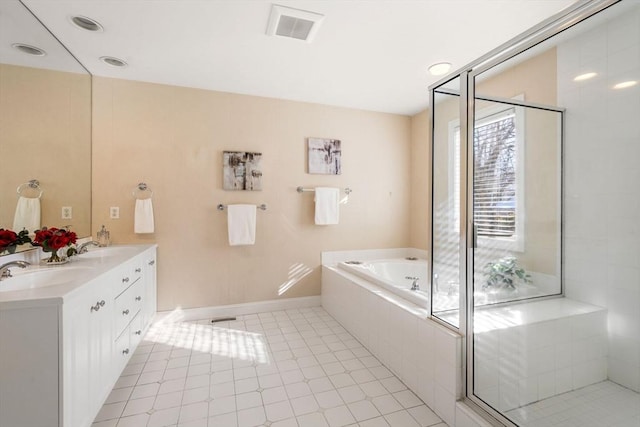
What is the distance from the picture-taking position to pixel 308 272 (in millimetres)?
3420

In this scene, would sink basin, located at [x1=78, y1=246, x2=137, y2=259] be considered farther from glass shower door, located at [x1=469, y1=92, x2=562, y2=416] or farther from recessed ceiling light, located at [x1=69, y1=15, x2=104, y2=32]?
glass shower door, located at [x1=469, y1=92, x2=562, y2=416]

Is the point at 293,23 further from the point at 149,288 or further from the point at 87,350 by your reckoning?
the point at 149,288

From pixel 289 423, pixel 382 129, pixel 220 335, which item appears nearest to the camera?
pixel 289 423

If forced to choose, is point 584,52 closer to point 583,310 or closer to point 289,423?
point 583,310

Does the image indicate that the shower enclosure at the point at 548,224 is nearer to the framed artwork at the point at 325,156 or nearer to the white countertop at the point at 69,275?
the framed artwork at the point at 325,156

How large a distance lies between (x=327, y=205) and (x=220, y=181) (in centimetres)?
117

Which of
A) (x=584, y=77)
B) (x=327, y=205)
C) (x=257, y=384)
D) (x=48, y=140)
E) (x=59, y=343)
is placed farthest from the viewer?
(x=327, y=205)

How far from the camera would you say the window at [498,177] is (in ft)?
5.48

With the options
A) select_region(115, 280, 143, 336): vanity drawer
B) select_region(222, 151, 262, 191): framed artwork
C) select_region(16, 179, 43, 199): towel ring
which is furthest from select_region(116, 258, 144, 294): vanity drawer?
select_region(222, 151, 262, 191): framed artwork

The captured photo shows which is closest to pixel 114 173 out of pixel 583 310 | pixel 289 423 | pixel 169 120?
pixel 169 120

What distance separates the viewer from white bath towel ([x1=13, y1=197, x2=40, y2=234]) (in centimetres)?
181

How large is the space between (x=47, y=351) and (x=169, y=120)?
229 cm

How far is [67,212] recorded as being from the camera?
2.33 meters

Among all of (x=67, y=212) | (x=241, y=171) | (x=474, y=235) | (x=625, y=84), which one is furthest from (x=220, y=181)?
(x=625, y=84)
